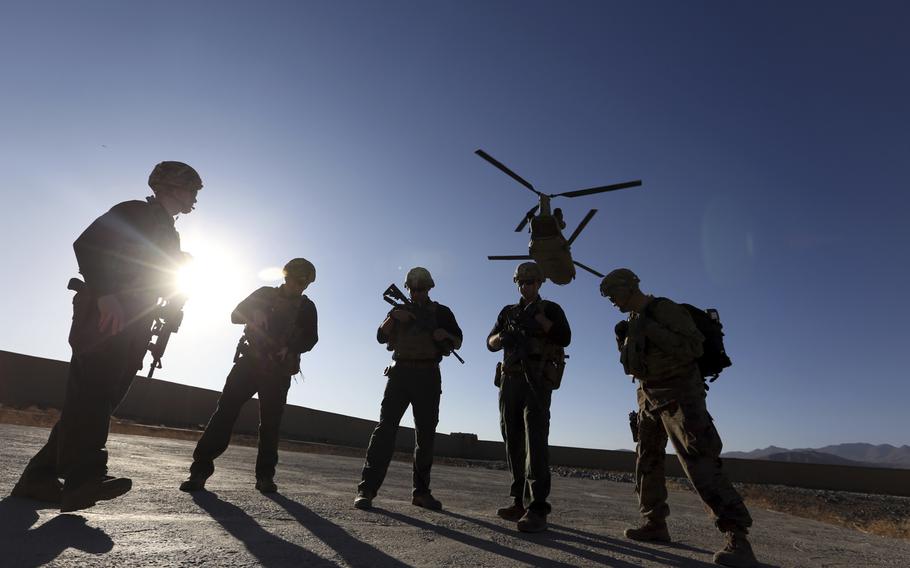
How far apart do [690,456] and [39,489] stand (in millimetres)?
3826

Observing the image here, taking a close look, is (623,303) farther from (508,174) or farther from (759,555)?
(508,174)

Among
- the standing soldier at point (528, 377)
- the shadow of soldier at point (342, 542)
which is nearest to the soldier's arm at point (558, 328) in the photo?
the standing soldier at point (528, 377)

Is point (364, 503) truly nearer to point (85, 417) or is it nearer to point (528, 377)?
point (528, 377)

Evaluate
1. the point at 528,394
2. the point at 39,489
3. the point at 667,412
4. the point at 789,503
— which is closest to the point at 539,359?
the point at 528,394

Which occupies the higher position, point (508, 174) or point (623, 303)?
point (508, 174)

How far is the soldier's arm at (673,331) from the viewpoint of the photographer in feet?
11.0

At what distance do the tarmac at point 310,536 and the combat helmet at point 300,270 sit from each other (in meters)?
1.83

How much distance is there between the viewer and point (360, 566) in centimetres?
210

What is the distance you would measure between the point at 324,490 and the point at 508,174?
889cm

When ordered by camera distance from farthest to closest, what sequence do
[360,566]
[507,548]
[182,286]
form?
[182,286] → [507,548] → [360,566]

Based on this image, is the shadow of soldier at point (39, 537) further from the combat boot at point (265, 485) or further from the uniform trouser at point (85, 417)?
the combat boot at point (265, 485)

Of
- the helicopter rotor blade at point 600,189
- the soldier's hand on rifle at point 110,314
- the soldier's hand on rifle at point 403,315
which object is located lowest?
the soldier's hand on rifle at point 110,314

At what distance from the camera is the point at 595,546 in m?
3.21

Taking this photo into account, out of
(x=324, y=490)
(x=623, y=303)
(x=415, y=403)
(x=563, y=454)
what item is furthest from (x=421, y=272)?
(x=563, y=454)
